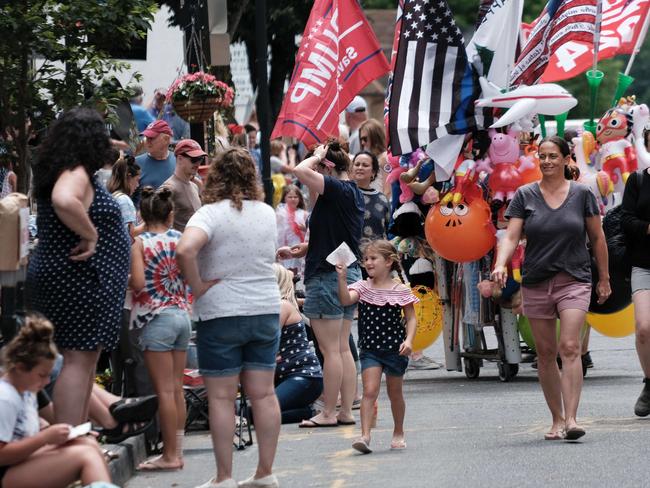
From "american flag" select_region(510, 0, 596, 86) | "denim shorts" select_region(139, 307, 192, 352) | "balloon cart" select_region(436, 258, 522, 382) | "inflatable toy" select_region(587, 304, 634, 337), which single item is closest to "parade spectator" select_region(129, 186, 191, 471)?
"denim shorts" select_region(139, 307, 192, 352)

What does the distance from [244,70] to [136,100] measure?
16.1 meters

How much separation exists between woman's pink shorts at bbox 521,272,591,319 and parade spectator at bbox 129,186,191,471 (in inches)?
89.2

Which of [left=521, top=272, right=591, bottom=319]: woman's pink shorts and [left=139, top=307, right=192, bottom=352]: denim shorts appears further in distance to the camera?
[left=521, top=272, right=591, bottom=319]: woman's pink shorts

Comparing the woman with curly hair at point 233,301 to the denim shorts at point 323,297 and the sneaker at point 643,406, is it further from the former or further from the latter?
the sneaker at point 643,406

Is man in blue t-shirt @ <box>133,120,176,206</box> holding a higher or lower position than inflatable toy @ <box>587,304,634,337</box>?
higher

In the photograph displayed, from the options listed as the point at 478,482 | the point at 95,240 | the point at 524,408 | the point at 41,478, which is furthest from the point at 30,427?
the point at 524,408

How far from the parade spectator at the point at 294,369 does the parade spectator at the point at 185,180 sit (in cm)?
82

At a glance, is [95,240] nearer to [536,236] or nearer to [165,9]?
[536,236]

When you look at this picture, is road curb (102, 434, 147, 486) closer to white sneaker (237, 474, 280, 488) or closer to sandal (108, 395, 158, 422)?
sandal (108, 395, 158, 422)

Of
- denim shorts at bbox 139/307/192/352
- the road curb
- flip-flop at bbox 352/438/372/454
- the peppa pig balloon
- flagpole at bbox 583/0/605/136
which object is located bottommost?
flip-flop at bbox 352/438/372/454

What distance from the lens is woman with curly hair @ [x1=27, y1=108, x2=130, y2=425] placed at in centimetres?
830

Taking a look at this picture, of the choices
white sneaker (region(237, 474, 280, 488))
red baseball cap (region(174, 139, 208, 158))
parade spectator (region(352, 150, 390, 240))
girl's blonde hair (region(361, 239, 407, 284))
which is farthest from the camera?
parade spectator (region(352, 150, 390, 240))

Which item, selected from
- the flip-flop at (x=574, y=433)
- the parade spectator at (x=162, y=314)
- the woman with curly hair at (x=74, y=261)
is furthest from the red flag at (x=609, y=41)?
the woman with curly hair at (x=74, y=261)

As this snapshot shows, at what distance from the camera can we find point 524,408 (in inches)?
478
